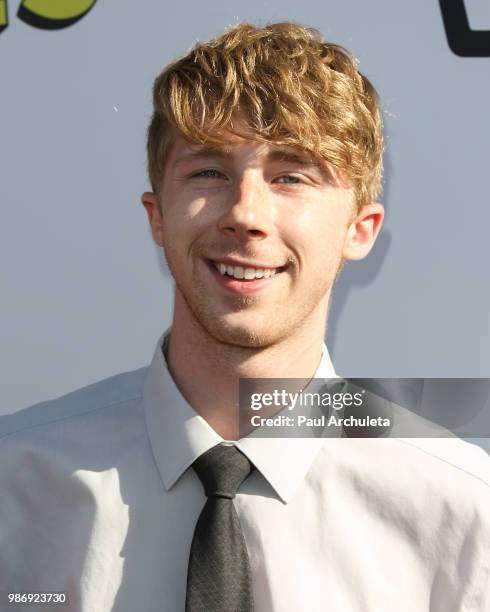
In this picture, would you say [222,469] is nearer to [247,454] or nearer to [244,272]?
[247,454]

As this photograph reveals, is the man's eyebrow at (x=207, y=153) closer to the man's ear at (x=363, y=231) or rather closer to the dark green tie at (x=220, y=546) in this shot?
the man's ear at (x=363, y=231)

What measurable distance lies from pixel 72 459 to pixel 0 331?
43 cm

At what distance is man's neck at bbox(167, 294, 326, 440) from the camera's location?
1.60 meters

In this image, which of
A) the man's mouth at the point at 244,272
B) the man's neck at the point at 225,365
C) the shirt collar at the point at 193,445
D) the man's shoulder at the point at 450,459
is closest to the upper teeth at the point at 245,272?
the man's mouth at the point at 244,272

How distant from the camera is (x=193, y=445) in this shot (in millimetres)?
1580

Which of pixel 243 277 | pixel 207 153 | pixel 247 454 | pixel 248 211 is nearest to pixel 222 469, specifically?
pixel 247 454

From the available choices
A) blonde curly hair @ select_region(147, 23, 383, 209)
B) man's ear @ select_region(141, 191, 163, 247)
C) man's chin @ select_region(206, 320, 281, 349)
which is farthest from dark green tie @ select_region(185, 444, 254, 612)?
blonde curly hair @ select_region(147, 23, 383, 209)

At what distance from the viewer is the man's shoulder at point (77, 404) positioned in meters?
1.69

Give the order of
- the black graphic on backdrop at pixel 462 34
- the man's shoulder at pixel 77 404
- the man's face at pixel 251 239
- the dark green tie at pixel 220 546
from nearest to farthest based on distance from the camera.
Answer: the dark green tie at pixel 220 546
the man's face at pixel 251 239
the man's shoulder at pixel 77 404
the black graphic on backdrop at pixel 462 34

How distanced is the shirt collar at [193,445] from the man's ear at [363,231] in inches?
13.7

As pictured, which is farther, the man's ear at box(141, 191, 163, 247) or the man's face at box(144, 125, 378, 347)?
the man's ear at box(141, 191, 163, 247)

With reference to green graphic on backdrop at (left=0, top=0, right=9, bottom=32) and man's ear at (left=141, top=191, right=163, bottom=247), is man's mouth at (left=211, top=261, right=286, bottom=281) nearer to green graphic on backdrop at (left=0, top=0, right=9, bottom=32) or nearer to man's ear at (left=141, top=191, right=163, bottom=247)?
man's ear at (left=141, top=191, right=163, bottom=247)

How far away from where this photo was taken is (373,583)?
5.00 feet

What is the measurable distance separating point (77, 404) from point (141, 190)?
0.48 meters
